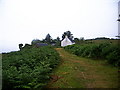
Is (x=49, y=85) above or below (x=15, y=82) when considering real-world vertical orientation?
below

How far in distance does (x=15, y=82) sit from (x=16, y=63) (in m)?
3.49

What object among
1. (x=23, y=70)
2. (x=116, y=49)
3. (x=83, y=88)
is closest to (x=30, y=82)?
(x=23, y=70)

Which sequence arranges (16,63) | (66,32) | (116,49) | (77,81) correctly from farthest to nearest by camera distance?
(66,32) → (116,49) → (16,63) → (77,81)

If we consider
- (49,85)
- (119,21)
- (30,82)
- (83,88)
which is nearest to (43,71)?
(49,85)

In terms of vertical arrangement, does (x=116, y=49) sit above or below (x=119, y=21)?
below

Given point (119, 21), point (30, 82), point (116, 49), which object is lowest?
point (30, 82)

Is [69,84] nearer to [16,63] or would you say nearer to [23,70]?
[23,70]

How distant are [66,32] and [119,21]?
6951cm

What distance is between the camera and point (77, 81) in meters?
6.14

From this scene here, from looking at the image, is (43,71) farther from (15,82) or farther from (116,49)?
(116,49)

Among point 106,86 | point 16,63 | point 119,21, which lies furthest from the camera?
point 119,21

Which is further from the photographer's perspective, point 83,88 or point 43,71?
point 43,71

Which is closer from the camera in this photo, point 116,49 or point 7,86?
point 7,86

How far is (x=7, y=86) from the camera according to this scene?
16.3 feet
